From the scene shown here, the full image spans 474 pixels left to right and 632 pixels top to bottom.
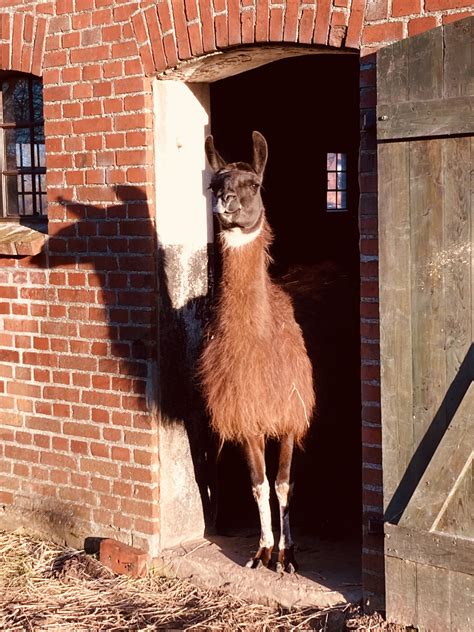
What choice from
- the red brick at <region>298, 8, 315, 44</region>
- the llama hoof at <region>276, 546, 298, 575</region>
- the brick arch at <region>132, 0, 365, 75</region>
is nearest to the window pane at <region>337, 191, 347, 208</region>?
the brick arch at <region>132, 0, 365, 75</region>

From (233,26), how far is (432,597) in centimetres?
318

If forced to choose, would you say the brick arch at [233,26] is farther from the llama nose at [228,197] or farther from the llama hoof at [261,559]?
the llama hoof at [261,559]

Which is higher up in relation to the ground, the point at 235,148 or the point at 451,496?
the point at 235,148

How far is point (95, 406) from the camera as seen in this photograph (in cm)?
621

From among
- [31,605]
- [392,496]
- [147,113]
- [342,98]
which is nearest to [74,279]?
[147,113]

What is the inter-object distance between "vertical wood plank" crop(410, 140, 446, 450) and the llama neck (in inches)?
41.1

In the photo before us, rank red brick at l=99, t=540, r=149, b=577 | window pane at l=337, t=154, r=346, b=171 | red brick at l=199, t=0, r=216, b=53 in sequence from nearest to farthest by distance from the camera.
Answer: red brick at l=199, t=0, r=216, b=53, red brick at l=99, t=540, r=149, b=577, window pane at l=337, t=154, r=346, b=171

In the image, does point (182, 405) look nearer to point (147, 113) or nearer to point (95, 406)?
point (95, 406)

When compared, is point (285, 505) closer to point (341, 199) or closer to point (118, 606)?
point (118, 606)

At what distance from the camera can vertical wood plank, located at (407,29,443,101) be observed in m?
4.38

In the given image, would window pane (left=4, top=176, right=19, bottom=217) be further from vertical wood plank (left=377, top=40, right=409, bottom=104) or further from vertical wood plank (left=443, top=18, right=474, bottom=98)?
vertical wood plank (left=443, top=18, right=474, bottom=98)

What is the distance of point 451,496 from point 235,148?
13.3 ft

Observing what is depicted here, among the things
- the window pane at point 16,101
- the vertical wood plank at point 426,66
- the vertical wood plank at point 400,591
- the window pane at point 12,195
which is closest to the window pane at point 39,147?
the window pane at point 16,101

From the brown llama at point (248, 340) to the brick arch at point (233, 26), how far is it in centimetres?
55
